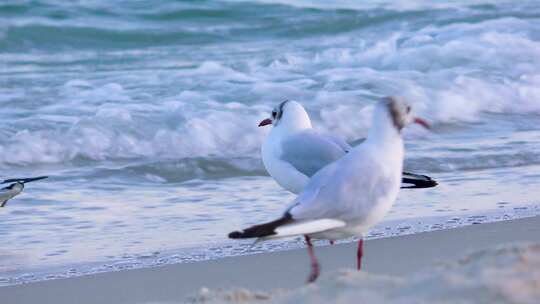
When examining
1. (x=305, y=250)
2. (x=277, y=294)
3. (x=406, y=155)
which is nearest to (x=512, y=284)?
(x=277, y=294)

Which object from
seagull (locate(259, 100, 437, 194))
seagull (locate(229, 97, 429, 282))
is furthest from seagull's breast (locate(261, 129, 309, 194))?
seagull (locate(229, 97, 429, 282))

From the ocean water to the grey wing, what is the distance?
41cm

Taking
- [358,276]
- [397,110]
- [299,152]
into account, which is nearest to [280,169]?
[299,152]

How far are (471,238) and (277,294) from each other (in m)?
1.79

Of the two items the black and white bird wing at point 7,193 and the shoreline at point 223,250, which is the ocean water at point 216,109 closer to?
the shoreline at point 223,250

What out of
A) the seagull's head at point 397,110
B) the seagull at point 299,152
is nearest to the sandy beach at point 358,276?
the seagull at point 299,152

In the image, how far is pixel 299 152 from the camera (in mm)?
5430

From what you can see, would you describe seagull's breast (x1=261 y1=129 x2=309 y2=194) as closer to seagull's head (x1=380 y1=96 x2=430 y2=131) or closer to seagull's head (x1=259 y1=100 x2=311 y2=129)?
seagull's head (x1=259 y1=100 x2=311 y2=129)

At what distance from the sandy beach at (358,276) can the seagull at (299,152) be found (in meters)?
0.30

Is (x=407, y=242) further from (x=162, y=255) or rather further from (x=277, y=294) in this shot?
(x=277, y=294)

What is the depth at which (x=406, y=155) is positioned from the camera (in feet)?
25.5

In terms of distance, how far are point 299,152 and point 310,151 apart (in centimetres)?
6

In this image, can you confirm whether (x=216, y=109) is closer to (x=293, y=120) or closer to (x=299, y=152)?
(x=293, y=120)

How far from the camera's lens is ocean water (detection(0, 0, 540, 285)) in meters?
5.93
